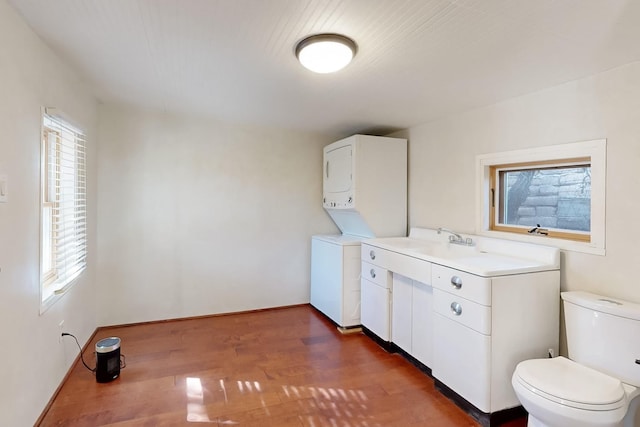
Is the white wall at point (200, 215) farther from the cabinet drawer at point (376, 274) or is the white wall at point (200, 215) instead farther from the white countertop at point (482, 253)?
the white countertop at point (482, 253)

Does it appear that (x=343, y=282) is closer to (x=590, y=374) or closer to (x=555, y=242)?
(x=555, y=242)

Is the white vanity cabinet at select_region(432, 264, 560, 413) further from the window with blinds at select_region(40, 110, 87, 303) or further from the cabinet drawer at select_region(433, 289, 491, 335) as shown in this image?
the window with blinds at select_region(40, 110, 87, 303)

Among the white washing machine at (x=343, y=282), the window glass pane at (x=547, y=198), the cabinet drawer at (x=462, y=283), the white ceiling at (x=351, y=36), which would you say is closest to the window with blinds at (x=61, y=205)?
the white ceiling at (x=351, y=36)

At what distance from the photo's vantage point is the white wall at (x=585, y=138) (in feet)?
6.24

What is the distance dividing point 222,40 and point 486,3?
1.28m

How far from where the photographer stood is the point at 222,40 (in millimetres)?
1777

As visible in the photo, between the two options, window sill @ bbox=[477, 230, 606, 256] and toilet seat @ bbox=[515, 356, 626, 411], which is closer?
toilet seat @ bbox=[515, 356, 626, 411]

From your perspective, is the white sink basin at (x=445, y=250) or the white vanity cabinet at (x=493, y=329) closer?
the white vanity cabinet at (x=493, y=329)

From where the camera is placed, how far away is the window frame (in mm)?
2043

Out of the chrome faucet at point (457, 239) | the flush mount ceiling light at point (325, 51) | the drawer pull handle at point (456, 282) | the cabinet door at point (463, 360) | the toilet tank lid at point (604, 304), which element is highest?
the flush mount ceiling light at point (325, 51)

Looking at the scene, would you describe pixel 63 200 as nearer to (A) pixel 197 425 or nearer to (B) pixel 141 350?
(B) pixel 141 350

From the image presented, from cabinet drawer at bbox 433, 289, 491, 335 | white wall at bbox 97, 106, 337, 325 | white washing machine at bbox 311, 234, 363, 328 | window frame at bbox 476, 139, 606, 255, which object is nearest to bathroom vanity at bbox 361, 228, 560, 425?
cabinet drawer at bbox 433, 289, 491, 335

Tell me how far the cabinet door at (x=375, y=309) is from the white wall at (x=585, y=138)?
3.07 ft

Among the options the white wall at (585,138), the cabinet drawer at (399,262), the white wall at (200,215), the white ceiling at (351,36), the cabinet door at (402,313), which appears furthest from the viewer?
the white wall at (200,215)
